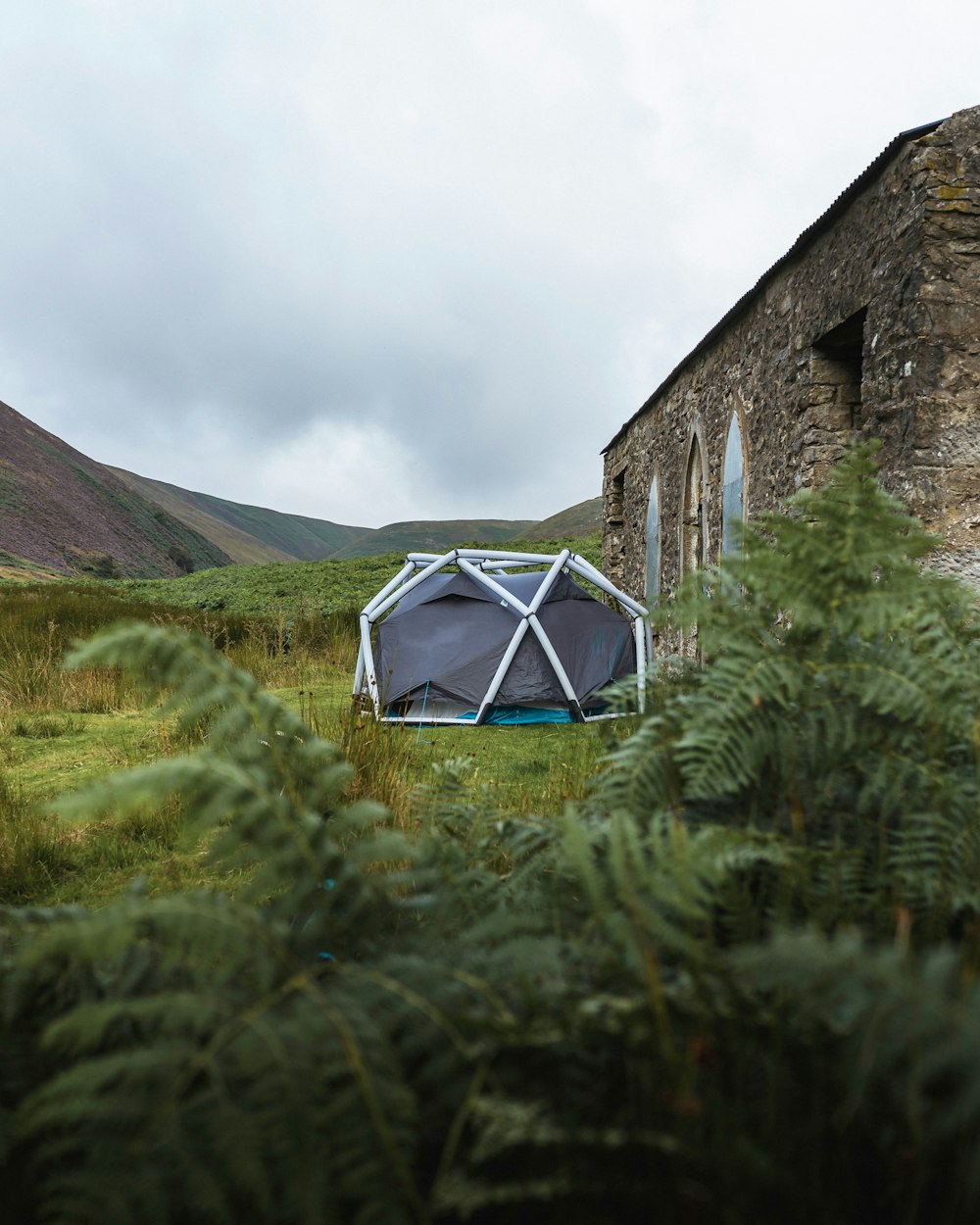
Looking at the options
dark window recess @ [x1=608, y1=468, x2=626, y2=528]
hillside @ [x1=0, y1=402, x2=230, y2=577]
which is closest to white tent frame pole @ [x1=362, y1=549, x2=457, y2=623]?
dark window recess @ [x1=608, y1=468, x2=626, y2=528]

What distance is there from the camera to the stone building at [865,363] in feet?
15.7

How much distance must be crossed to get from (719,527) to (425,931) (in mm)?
8458

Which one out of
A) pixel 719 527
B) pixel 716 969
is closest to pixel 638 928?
pixel 716 969

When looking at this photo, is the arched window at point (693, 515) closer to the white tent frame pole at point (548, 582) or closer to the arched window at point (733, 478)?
the arched window at point (733, 478)

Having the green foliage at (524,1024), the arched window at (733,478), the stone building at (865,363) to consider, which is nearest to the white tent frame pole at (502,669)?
the stone building at (865,363)

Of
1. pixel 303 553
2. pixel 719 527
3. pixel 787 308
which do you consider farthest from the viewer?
pixel 303 553

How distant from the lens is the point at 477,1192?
0.70 m

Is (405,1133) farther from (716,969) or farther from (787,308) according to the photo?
(787,308)

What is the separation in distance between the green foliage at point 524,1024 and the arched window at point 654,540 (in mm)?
10850

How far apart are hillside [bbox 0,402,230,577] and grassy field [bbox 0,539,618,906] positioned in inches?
883

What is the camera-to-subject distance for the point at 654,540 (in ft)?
40.4

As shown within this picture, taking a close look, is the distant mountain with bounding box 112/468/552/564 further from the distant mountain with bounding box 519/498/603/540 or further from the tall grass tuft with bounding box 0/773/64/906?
the tall grass tuft with bounding box 0/773/64/906

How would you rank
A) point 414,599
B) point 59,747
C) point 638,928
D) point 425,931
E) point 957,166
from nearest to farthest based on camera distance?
point 638,928, point 425,931, point 957,166, point 59,747, point 414,599

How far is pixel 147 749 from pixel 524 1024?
5.68 metres
